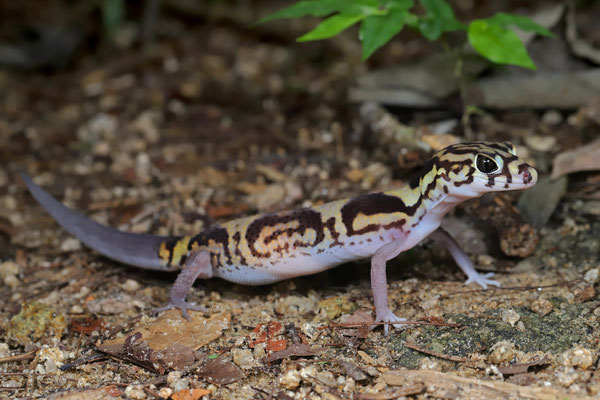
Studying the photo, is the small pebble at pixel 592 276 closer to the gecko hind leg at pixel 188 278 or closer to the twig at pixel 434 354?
the twig at pixel 434 354

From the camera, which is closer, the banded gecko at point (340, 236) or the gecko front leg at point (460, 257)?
the banded gecko at point (340, 236)

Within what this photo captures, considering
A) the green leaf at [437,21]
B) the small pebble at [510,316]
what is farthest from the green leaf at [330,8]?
the small pebble at [510,316]

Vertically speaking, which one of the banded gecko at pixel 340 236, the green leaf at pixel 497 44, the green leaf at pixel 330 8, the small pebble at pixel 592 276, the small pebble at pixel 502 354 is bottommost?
the small pebble at pixel 592 276

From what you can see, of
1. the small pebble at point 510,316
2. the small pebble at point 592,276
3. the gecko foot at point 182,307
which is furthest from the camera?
the gecko foot at point 182,307

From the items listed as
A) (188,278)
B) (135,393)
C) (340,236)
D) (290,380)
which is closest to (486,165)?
(340,236)

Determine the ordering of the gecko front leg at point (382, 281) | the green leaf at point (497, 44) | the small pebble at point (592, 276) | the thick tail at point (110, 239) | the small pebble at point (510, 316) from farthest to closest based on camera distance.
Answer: the thick tail at point (110, 239) < the green leaf at point (497, 44) < the small pebble at point (592, 276) < the gecko front leg at point (382, 281) < the small pebble at point (510, 316)

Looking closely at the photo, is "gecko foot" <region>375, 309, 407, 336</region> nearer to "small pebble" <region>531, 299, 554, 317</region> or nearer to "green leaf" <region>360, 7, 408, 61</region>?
"small pebble" <region>531, 299, 554, 317</region>

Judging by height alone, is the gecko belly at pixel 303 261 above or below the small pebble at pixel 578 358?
above
